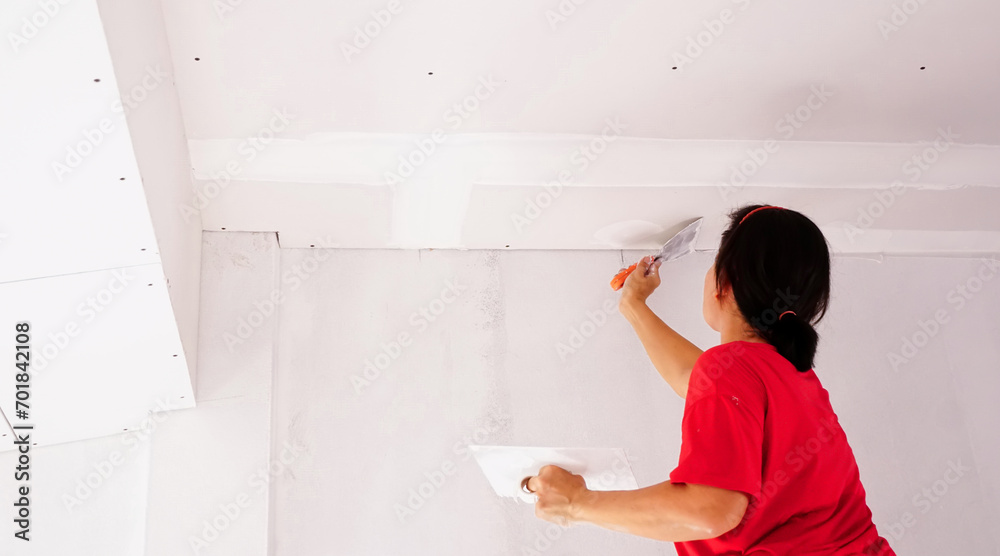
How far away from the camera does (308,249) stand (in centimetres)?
232

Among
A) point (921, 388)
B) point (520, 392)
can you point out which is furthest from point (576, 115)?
point (921, 388)

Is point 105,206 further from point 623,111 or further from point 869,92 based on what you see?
point 869,92

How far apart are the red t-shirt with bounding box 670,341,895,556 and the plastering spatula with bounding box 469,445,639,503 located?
0.63 feet

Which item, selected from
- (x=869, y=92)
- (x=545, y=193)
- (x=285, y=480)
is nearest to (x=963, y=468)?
(x=869, y=92)

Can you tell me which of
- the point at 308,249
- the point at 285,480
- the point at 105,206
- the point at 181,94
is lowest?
the point at 285,480

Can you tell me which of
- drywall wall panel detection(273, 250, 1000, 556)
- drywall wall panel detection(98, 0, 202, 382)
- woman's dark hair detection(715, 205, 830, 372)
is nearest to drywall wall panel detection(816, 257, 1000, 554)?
drywall wall panel detection(273, 250, 1000, 556)

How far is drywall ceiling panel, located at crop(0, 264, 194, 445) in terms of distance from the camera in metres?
1.42

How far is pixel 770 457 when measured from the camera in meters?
1.17

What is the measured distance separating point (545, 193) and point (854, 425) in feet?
4.08

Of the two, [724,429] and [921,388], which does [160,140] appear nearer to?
[724,429]

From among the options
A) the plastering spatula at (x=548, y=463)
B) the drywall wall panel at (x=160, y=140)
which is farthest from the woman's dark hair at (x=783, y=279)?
the drywall wall panel at (x=160, y=140)

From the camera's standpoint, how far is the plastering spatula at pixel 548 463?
4.39ft

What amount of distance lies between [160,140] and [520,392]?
122cm

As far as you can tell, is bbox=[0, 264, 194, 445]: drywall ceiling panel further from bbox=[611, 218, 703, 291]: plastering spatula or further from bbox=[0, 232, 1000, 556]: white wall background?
bbox=[611, 218, 703, 291]: plastering spatula
